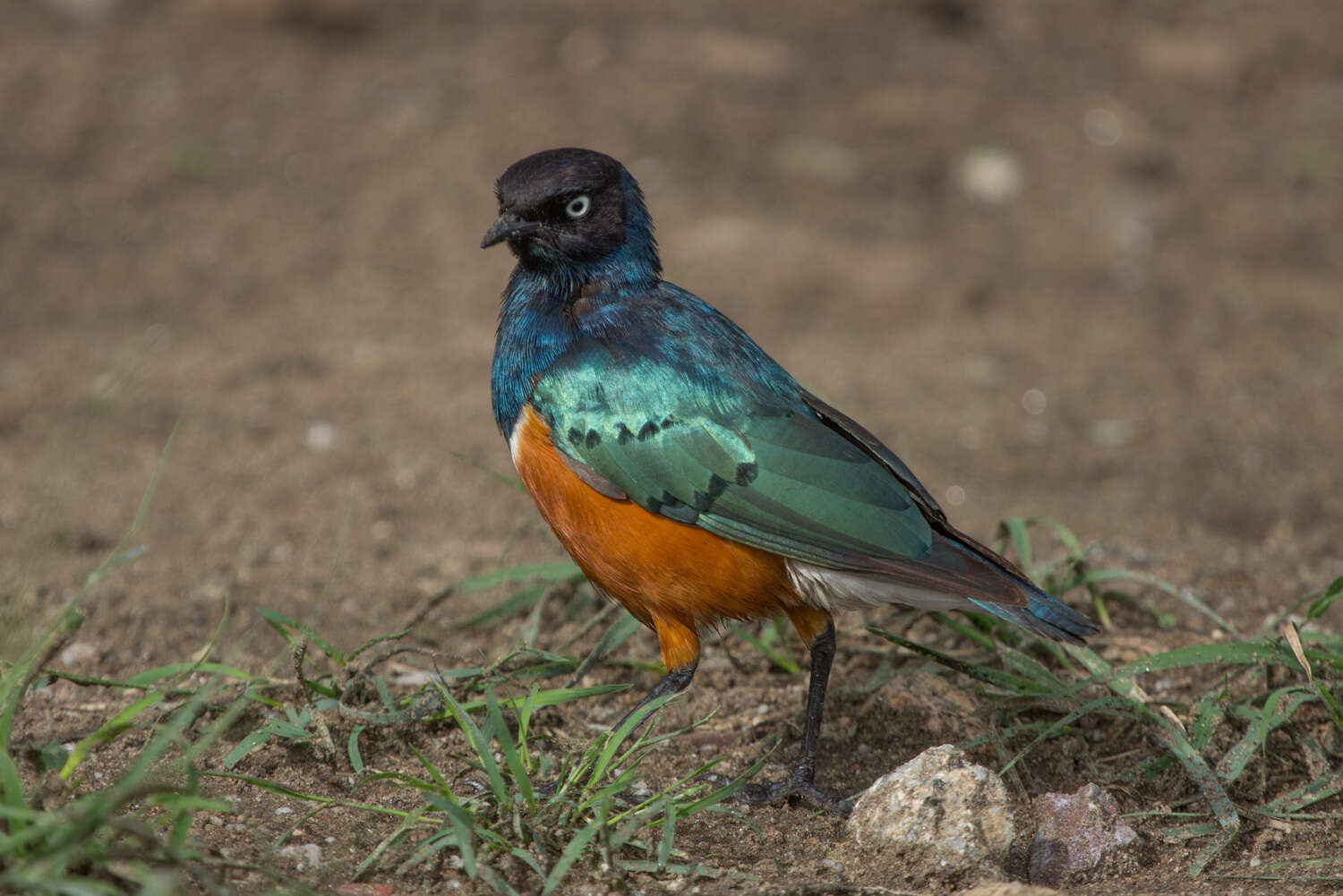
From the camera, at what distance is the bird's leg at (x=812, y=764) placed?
12.1 ft

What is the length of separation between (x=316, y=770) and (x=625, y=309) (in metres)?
1.63

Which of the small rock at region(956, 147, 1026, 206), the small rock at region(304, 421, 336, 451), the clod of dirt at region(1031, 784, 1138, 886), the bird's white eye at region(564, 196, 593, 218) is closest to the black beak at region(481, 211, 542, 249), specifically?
the bird's white eye at region(564, 196, 593, 218)

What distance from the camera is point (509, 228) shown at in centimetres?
405

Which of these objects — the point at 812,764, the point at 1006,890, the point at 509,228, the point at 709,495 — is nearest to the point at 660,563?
the point at 709,495

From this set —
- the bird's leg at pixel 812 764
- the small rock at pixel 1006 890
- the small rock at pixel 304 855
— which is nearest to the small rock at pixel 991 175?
the bird's leg at pixel 812 764

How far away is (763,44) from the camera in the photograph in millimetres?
9344

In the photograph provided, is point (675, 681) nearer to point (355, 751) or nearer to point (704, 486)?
point (704, 486)

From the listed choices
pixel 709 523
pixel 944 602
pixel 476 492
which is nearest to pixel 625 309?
pixel 709 523

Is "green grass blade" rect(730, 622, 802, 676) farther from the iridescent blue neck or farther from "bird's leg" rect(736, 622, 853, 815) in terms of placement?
the iridescent blue neck

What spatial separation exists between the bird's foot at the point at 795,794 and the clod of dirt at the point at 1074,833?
0.51 m

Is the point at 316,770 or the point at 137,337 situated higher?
the point at 137,337

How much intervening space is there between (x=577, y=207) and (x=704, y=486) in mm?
1030

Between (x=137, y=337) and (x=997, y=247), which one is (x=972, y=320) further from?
(x=137, y=337)

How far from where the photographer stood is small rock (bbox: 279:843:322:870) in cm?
303
